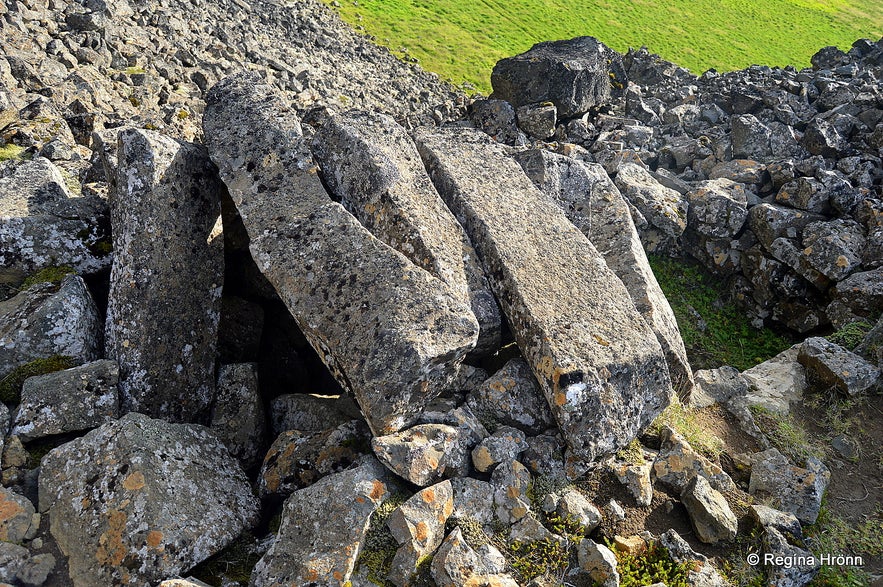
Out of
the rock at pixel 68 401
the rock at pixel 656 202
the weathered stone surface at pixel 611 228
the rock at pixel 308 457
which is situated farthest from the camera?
the rock at pixel 656 202

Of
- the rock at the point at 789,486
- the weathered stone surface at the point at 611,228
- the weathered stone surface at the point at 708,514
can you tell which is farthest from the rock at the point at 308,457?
the rock at the point at 789,486

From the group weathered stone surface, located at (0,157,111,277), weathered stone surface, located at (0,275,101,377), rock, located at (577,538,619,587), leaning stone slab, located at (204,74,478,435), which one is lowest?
weathered stone surface, located at (0,275,101,377)

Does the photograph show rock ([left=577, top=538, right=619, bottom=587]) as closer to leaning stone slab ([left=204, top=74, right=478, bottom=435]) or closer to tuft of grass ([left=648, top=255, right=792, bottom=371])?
leaning stone slab ([left=204, top=74, right=478, bottom=435])

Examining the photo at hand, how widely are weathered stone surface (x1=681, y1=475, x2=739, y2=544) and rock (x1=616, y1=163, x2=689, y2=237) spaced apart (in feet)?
22.9

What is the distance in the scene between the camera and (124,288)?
6.37 metres

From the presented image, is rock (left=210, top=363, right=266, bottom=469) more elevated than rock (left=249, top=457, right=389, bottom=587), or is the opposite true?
rock (left=249, top=457, right=389, bottom=587)

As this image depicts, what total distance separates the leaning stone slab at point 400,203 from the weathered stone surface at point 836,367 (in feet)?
16.6

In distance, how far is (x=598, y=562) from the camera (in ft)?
16.2

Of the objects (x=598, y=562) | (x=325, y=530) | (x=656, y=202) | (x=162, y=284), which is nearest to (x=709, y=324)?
(x=656, y=202)

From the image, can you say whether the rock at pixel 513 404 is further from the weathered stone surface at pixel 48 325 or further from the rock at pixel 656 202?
the rock at pixel 656 202

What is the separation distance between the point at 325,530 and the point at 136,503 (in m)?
1.57

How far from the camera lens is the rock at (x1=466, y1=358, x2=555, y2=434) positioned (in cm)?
600

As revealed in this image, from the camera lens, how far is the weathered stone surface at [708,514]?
5.55 metres

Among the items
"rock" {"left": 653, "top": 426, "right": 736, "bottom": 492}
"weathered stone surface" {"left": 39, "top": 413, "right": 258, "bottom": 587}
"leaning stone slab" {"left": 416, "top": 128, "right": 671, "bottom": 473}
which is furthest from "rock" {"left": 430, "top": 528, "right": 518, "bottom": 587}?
"rock" {"left": 653, "top": 426, "right": 736, "bottom": 492}
